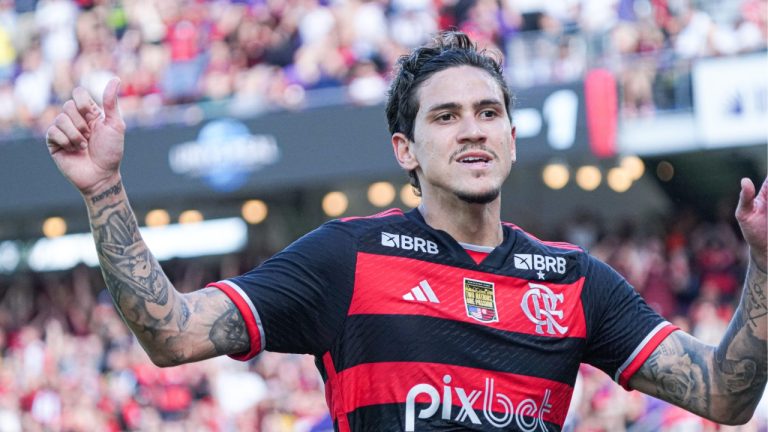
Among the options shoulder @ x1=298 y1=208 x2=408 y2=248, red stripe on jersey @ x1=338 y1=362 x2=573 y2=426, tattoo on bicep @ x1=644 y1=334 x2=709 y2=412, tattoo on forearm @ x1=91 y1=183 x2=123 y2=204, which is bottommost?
tattoo on bicep @ x1=644 y1=334 x2=709 y2=412

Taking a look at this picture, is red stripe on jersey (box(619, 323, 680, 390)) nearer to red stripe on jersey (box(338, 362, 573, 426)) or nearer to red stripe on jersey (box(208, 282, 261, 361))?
red stripe on jersey (box(338, 362, 573, 426))

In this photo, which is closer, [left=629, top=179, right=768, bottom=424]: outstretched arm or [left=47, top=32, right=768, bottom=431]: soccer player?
[left=47, top=32, right=768, bottom=431]: soccer player

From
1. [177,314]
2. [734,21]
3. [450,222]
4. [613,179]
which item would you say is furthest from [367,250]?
[613,179]

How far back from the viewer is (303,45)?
16.3m

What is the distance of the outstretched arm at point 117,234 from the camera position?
3.27 metres

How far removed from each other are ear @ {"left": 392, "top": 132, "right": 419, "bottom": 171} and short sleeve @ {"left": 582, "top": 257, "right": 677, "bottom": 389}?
0.68 meters

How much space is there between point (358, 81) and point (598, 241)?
3.58 meters

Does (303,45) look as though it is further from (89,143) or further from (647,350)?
(89,143)

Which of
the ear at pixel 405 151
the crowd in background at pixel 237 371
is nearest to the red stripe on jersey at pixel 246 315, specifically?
the ear at pixel 405 151

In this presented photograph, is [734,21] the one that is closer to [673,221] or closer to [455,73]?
[673,221]

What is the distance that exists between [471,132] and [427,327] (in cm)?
63

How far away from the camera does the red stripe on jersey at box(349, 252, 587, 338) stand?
147 inches

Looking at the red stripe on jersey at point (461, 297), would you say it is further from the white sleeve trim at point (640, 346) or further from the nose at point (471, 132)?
the nose at point (471, 132)

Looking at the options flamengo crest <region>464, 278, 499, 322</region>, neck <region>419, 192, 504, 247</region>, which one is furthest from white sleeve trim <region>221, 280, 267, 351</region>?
neck <region>419, 192, 504, 247</region>
